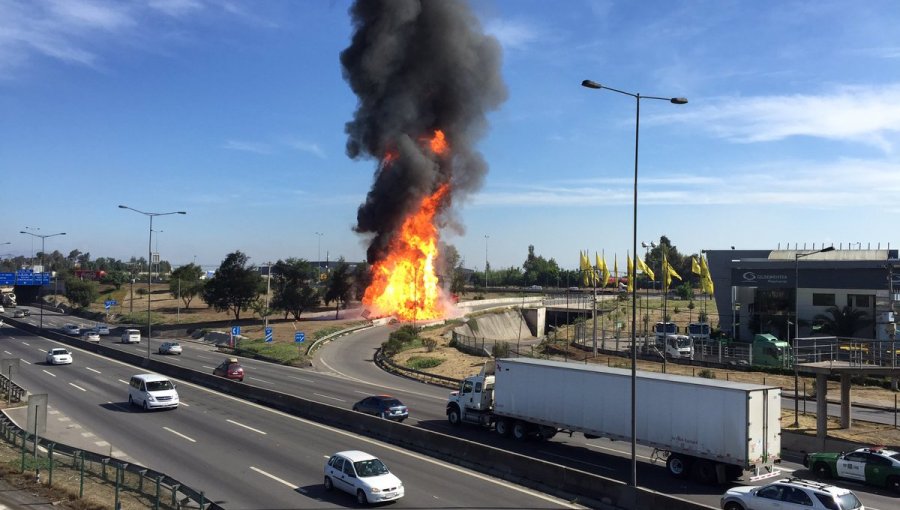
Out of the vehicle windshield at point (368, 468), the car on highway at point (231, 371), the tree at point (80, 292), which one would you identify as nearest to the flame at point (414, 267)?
the car on highway at point (231, 371)

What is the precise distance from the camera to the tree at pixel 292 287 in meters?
90.9

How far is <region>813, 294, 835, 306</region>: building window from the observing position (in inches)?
2344

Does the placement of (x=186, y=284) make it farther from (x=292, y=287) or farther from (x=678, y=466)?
(x=678, y=466)

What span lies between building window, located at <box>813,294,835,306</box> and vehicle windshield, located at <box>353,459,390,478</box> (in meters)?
53.8

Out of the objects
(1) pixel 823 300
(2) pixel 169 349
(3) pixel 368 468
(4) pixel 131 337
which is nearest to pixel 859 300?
(1) pixel 823 300

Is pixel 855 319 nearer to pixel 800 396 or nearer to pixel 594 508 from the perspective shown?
pixel 800 396

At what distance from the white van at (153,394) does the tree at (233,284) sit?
5937cm

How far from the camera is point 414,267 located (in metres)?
89.9

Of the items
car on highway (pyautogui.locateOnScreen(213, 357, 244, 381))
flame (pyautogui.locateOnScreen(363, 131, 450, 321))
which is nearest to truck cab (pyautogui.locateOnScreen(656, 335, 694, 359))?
car on highway (pyautogui.locateOnScreen(213, 357, 244, 381))

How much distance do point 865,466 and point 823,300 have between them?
143 feet

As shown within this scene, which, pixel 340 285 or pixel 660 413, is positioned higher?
pixel 340 285

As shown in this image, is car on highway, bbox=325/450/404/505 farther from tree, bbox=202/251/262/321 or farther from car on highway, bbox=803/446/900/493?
tree, bbox=202/251/262/321

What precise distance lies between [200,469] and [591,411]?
13361 millimetres

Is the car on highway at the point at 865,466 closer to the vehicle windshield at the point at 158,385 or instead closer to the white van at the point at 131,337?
the vehicle windshield at the point at 158,385
